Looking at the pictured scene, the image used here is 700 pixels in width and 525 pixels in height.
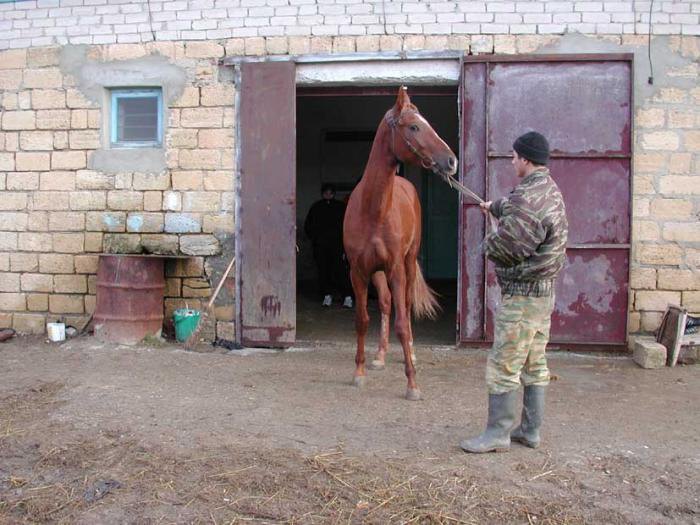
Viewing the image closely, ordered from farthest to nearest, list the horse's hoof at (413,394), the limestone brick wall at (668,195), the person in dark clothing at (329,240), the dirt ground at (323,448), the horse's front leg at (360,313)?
the person in dark clothing at (329,240)
the limestone brick wall at (668,195)
the horse's front leg at (360,313)
the horse's hoof at (413,394)
the dirt ground at (323,448)

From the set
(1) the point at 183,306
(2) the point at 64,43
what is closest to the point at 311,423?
(1) the point at 183,306

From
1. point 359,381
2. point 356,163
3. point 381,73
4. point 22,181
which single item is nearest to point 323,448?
point 359,381

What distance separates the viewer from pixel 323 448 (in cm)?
389

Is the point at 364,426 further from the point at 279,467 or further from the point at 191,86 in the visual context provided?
the point at 191,86

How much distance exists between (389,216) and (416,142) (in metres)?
0.78

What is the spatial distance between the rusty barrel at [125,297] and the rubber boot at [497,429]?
13.5 feet

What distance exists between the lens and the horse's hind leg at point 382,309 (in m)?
5.68

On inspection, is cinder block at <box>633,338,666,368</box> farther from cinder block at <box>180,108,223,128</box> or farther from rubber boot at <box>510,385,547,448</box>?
cinder block at <box>180,108,223,128</box>

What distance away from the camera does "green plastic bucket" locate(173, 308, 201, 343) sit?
6871 millimetres

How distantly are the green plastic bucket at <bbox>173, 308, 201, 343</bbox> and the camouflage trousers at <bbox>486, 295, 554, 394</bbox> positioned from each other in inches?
157

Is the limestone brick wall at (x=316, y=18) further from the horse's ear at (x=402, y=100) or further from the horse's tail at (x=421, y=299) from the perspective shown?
the horse's tail at (x=421, y=299)

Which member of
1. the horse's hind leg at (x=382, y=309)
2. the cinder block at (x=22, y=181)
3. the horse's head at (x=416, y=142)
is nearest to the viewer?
the horse's head at (x=416, y=142)

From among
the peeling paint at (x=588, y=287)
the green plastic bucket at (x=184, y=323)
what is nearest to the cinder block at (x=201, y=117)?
the green plastic bucket at (x=184, y=323)

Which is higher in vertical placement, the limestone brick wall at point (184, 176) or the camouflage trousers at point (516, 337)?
the limestone brick wall at point (184, 176)
